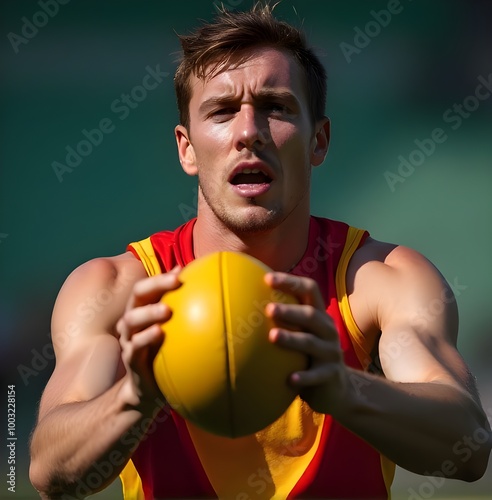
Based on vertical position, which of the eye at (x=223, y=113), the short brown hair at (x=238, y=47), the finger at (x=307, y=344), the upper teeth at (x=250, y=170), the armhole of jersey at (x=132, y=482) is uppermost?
the short brown hair at (x=238, y=47)

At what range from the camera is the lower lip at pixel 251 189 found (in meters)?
3.34

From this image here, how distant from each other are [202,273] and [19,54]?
7.12 metres

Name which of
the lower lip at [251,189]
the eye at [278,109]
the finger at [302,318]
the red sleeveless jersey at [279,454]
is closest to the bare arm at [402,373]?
the finger at [302,318]

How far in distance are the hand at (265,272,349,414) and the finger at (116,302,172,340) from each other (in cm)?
29

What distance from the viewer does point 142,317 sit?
2211 mm

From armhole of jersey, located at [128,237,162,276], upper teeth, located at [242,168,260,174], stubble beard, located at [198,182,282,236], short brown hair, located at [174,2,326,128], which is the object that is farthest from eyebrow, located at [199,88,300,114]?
armhole of jersey, located at [128,237,162,276]

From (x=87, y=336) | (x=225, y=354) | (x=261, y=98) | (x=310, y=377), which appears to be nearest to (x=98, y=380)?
(x=87, y=336)

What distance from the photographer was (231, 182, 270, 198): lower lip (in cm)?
334

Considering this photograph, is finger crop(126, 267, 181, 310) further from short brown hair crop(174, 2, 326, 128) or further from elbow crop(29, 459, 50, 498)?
short brown hair crop(174, 2, 326, 128)

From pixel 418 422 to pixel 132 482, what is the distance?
68.1 inches

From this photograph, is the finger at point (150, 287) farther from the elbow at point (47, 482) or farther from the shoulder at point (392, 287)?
the shoulder at point (392, 287)

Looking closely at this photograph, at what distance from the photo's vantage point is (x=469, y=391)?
114 inches

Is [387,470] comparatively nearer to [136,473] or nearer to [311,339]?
[136,473]

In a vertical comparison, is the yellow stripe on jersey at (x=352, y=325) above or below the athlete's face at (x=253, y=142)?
below
